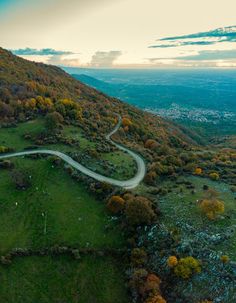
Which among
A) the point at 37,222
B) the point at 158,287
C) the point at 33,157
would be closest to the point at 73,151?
the point at 33,157

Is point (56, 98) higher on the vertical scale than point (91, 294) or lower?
higher

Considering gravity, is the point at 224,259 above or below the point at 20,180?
Answer: below

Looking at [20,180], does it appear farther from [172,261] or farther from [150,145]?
[150,145]

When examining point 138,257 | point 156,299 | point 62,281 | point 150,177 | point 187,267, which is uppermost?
point 150,177

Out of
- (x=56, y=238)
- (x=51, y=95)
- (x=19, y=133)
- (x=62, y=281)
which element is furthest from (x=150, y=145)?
(x=62, y=281)

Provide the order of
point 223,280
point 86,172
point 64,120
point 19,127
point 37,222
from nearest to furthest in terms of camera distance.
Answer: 1. point 223,280
2. point 37,222
3. point 86,172
4. point 19,127
5. point 64,120

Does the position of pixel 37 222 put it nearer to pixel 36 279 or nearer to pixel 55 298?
pixel 36 279

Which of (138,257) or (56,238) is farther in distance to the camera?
(56,238)
